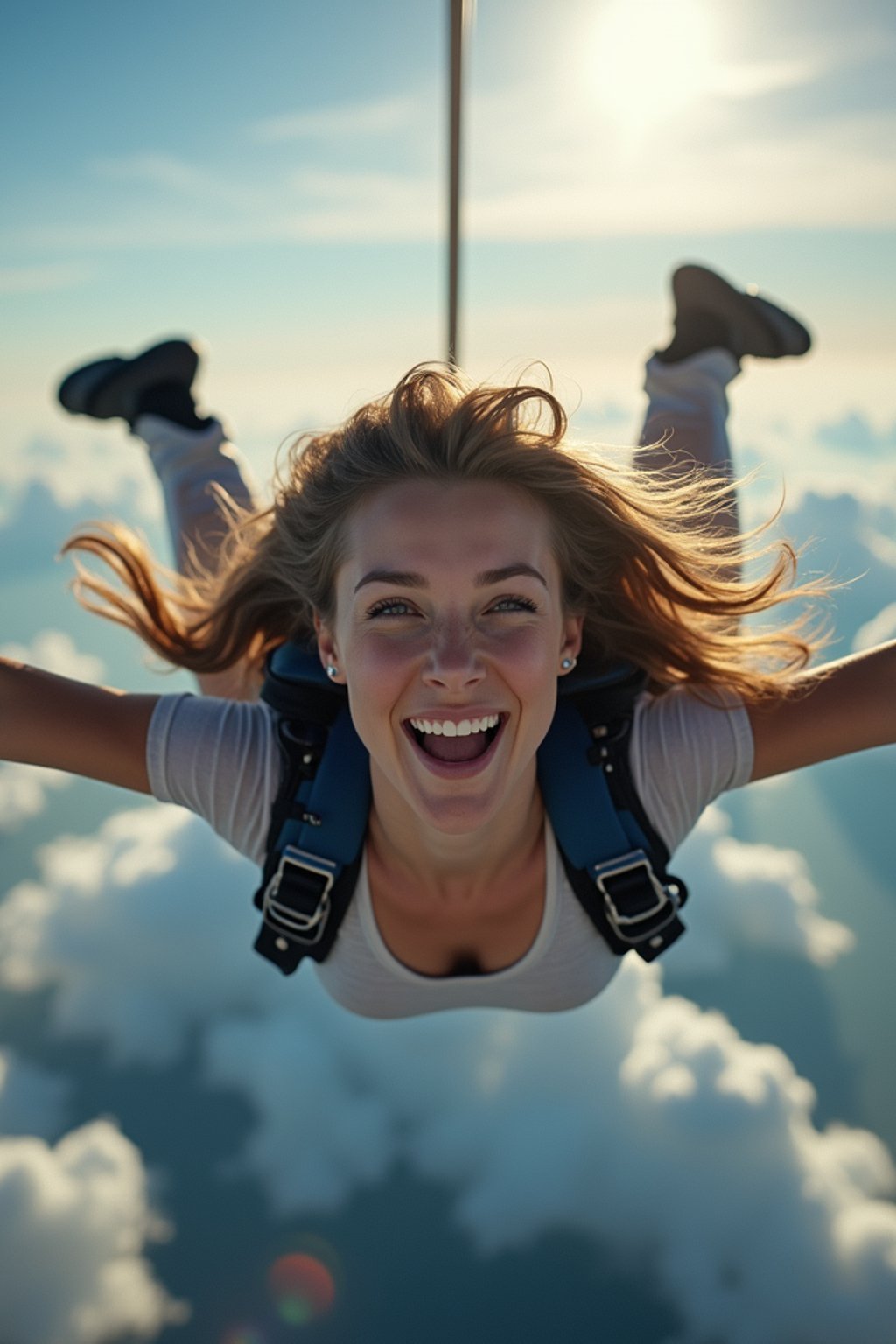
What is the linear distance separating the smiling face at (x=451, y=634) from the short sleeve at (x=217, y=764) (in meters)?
0.45

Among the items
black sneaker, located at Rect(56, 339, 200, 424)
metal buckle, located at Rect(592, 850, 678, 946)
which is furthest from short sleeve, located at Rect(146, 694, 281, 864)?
black sneaker, located at Rect(56, 339, 200, 424)

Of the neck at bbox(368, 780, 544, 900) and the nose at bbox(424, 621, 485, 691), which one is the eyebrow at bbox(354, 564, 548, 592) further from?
the neck at bbox(368, 780, 544, 900)

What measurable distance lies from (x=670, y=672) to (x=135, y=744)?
1.51 metres

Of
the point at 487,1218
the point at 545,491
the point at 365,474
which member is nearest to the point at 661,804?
the point at 545,491

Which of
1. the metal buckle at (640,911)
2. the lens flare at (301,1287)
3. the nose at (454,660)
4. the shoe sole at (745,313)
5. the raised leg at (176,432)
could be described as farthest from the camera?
the lens flare at (301,1287)

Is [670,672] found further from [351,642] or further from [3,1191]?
[3,1191]

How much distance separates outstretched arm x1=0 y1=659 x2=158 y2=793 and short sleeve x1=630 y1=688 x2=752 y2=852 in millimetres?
1345

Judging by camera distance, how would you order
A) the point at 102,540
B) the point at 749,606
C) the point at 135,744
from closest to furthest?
the point at 135,744
the point at 749,606
the point at 102,540

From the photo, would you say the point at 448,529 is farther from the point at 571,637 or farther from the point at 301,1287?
the point at 301,1287

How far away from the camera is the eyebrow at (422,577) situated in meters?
2.13

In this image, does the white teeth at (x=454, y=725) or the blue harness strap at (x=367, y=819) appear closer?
the white teeth at (x=454, y=725)

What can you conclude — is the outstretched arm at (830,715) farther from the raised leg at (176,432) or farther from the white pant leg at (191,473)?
the white pant leg at (191,473)

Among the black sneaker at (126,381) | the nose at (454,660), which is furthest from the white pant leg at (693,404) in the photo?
the black sneaker at (126,381)

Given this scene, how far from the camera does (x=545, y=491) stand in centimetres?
236
